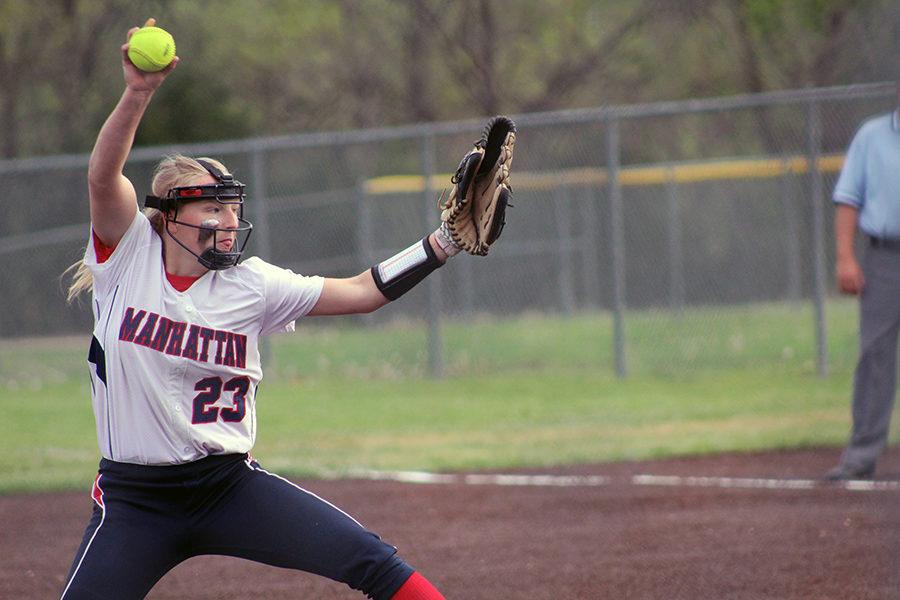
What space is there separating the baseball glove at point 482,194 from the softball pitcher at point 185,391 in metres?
0.01

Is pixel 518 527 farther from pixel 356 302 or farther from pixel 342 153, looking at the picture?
pixel 342 153

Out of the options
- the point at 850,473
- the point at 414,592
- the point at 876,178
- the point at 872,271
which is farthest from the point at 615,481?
the point at 414,592

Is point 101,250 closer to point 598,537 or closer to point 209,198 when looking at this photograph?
point 209,198

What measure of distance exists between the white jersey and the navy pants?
7 centimetres

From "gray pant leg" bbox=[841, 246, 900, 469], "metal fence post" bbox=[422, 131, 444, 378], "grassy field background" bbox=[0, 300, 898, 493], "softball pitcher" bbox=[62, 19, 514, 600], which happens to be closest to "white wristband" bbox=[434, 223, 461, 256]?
"softball pitcher" bbox=[62, 19, 514, 600]

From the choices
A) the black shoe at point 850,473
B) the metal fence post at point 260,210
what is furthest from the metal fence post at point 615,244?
the black shoe at point 850,473

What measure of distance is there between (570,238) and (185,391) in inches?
523

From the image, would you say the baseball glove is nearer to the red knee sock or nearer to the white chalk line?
the red knee sock

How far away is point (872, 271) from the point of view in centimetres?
775

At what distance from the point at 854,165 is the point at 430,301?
22.9 ft

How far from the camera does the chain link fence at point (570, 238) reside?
1325cm

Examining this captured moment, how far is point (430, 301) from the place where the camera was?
14141 millimetres

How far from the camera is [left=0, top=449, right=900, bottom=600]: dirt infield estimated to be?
18.5 ft

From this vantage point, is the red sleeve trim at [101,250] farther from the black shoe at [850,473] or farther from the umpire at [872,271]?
the black shoe at [850,473]
